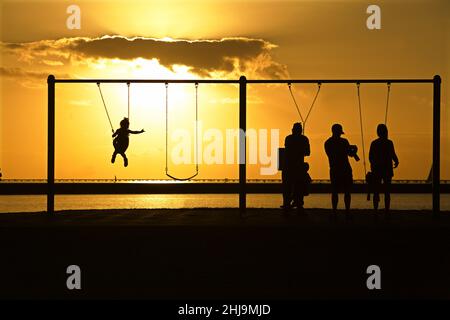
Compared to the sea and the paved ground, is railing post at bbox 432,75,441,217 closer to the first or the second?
the paved ground

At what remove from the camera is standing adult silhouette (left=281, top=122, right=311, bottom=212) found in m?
19.9

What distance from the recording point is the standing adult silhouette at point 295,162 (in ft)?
65.3

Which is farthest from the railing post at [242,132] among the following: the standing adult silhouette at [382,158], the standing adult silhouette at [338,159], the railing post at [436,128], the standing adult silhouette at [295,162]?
the railing post at [436,128]

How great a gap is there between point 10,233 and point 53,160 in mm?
4045

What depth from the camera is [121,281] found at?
14523mm

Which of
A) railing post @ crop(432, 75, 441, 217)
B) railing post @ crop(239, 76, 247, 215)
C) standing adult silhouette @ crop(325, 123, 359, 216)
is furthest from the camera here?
railing post @ crop(432, 75, 441, 217)

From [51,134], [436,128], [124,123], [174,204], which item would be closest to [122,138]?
[124,123]

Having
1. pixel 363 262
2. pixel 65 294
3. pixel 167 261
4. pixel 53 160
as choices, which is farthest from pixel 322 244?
pixel 53 160

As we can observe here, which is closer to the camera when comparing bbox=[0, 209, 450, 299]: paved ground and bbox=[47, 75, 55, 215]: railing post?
bbox=[0, 209, 450, 299]: paved ground

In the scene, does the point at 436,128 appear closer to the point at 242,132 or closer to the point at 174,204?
the point at 242,132

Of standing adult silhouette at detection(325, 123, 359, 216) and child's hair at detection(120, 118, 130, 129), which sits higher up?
child's hair at detection(120, 118, 130, 129)

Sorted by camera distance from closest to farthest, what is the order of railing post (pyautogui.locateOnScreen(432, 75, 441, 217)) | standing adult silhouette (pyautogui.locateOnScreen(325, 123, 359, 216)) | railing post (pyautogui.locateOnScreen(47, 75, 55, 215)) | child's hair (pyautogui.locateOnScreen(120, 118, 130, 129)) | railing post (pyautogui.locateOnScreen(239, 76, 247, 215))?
standing adult silhouette (pyautogui.locateOnScreen(325, 123, 359, 216))
railing post (pyautogui.locateOnScreen(239, 76, 247, 215))
railing post (pyautogui.locateOnScreen(432, 75, 441, 217))
railing post (pyautogui.locateOnScreen(47, 75, 55, 215))
child's hair (pyautogui.locateOnScreen(120, 118, 130, 129))

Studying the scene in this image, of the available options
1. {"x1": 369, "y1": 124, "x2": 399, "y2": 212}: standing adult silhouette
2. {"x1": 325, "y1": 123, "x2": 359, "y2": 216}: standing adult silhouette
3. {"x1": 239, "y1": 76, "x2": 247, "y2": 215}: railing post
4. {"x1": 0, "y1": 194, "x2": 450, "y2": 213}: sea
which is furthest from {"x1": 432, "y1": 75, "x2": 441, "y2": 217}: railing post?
{"x1": 0, "y1": 194, "x2": 450, "y2": 213}: sea

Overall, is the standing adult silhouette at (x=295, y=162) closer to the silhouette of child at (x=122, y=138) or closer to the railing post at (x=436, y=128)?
the railing post at (x=436, y=128)
